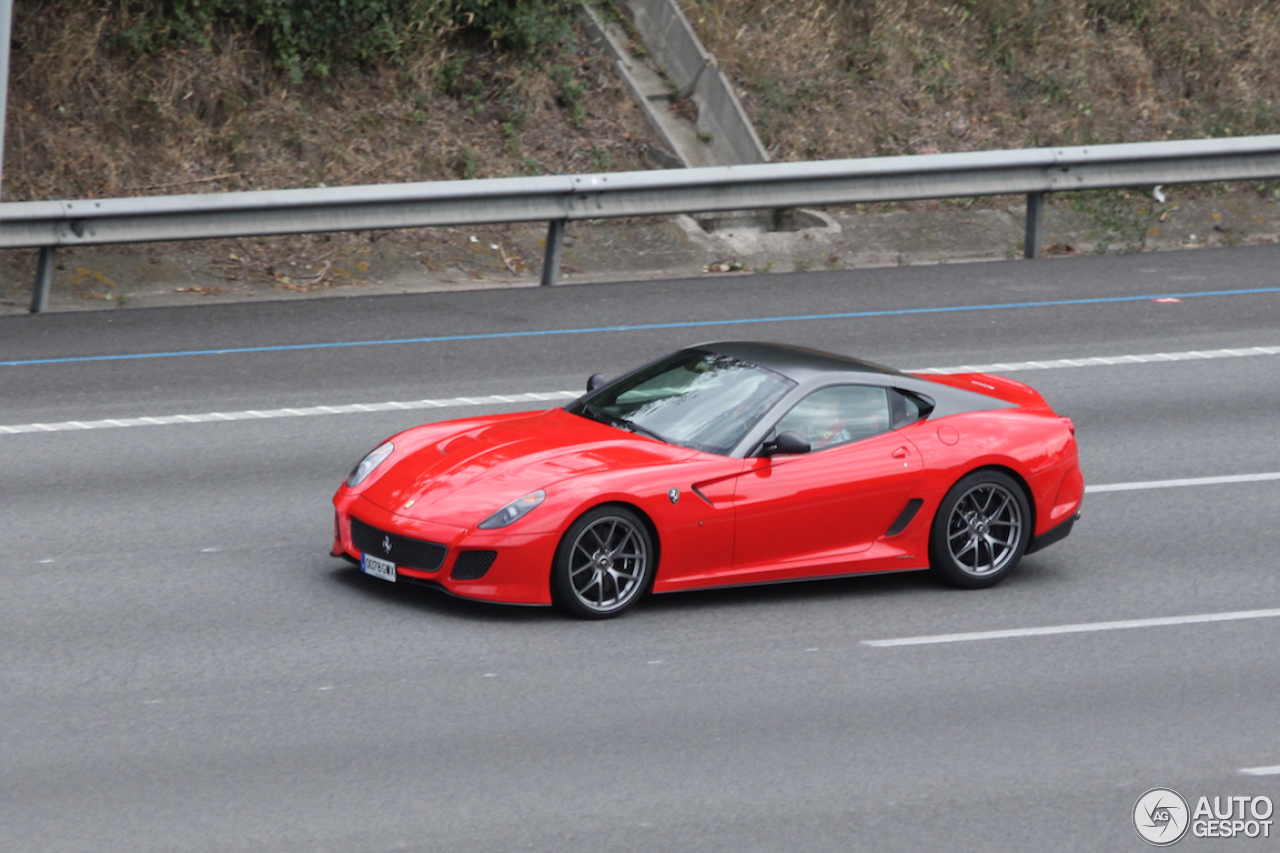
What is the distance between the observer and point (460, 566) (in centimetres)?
889

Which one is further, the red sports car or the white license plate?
the white license plate

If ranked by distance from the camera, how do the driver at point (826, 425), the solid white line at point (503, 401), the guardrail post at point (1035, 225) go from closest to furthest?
the driver at point (826, 425) → the solid white line at point (503, 401) → the guardrail post at point (1035, 225)

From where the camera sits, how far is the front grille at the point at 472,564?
8.84 meters

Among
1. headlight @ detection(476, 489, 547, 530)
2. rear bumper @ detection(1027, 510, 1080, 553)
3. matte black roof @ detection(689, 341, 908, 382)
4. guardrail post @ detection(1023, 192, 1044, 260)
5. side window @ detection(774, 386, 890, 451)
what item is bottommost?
rear bumper @ detection(1027, 510, 1080, 553)

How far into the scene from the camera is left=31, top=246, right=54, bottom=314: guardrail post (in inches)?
623

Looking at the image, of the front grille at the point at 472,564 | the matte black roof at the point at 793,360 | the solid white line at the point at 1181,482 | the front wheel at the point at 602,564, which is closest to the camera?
the front grille at the point at 472,564

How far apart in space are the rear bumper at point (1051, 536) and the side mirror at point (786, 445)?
1637 millimetres

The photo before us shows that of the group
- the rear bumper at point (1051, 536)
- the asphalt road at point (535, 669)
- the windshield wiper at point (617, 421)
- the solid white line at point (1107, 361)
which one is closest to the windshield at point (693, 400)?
the windshield wiper at point (617, 421)

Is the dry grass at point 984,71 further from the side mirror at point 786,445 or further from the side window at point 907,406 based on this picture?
the side mirror at point 786,445

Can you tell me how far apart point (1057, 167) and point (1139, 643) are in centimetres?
1078

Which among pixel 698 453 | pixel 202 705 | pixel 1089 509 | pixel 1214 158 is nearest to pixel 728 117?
pixel 1214 158

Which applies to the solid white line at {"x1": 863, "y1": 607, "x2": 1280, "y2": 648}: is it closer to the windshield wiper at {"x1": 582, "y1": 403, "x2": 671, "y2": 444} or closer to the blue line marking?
the windshield wiper at {"x1": 582, "y1": 403, "x2": 671, "y2": 444}

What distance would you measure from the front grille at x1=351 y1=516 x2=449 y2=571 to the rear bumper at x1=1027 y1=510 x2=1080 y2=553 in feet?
11.5

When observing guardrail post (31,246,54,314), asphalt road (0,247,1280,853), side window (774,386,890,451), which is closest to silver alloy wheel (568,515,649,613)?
asphalt road (0,247,1280,853)
